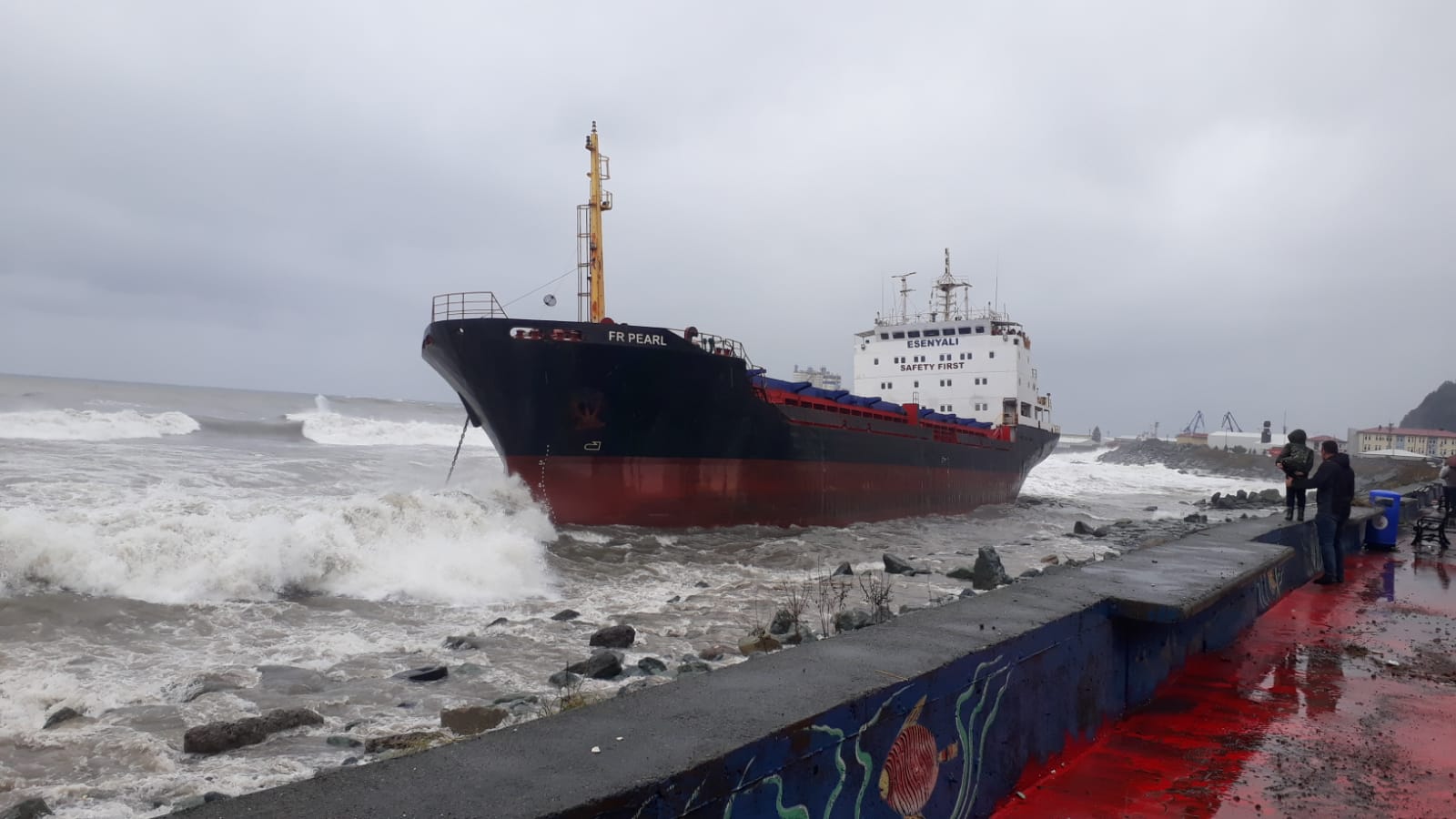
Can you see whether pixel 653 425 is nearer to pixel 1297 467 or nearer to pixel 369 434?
pixel 1297 467

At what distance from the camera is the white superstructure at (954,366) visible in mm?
25656

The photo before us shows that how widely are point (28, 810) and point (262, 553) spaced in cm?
503

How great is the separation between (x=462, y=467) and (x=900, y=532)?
15510 millimetres

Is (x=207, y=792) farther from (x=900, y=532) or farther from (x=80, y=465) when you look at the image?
(x=80, y=465)

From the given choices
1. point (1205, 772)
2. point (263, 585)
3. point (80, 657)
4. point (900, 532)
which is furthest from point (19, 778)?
point (900, 532)

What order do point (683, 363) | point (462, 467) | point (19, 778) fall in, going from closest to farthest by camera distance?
point (19, 778), point (683, 363), point (462, 467)

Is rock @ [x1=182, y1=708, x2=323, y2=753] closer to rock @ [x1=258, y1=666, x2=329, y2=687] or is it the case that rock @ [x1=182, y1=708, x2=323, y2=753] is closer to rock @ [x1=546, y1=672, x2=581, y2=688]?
rock @ [x1=258, y1=666, x2=329, y2=687]

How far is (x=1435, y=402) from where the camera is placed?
101m

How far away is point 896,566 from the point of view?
10508mm

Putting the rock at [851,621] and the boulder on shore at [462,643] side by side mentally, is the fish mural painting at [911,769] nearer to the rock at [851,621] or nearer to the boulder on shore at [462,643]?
the rock at [851,621]

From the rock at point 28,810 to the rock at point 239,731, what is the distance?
0.80 metres

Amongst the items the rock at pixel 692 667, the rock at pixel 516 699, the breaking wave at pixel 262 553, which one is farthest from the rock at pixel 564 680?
the breaking wave at pixel 262 553

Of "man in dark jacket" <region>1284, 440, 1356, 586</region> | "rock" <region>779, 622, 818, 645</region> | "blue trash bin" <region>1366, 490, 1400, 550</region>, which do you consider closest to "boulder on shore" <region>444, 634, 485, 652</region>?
"rock" <region>779, 622, 818, 645</region>

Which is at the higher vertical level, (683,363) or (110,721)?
(683,363)
